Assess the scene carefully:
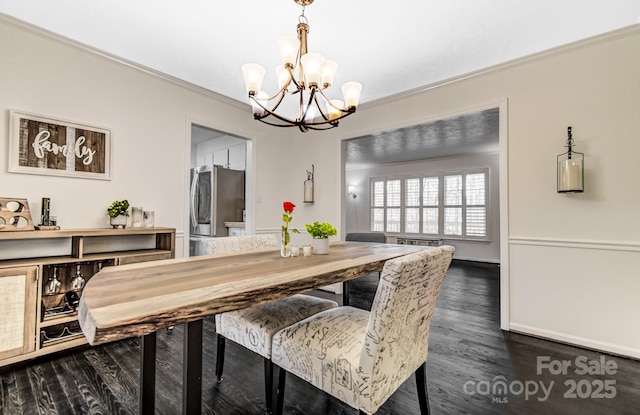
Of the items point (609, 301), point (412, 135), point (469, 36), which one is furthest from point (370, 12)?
point (412, 135)

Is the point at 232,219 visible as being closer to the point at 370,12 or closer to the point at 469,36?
the point at 370,12

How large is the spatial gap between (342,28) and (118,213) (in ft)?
8.11

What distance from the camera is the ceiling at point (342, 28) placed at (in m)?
2.02

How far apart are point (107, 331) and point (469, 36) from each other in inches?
115

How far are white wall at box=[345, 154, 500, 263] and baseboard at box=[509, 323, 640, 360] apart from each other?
163 inches

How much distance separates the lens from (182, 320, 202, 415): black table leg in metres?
0.91

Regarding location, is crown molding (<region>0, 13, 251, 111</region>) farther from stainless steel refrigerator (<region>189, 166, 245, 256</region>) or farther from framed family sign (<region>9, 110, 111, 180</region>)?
stainless steel refrigerator (<region>189, 166, 245, 256</region>)

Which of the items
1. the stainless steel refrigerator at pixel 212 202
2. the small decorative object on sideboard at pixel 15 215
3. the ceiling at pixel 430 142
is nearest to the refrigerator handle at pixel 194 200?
the stainless steel refrigerator at pixel 212 202

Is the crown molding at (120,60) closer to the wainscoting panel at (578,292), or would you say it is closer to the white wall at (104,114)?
the white wall at (104,114)

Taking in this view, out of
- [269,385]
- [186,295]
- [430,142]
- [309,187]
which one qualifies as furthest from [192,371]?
[430,142]

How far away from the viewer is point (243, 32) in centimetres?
231

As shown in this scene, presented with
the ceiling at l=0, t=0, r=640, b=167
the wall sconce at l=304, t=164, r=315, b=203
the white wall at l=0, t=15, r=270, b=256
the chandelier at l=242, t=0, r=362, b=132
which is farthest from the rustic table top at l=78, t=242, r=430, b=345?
the wall sconce at l=304, t=164, r=315, b=203

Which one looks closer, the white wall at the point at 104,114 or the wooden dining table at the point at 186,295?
the wooden dining table at the point at 186,295

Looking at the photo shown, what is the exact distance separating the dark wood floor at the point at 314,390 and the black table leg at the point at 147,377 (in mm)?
581
